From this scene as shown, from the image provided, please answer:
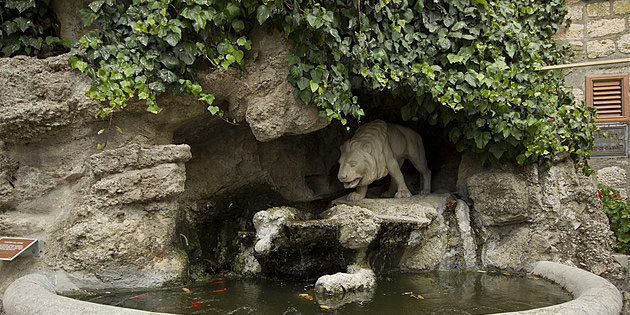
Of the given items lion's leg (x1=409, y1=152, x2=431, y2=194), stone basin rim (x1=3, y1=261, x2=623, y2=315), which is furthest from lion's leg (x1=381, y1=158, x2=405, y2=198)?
stone basin rim (x1=3, y1=261, x2=623, y2=315)

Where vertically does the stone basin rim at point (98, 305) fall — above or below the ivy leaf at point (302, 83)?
below

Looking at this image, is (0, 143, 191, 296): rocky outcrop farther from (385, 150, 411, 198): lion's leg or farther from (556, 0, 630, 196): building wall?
(556, 0, 630, 196): building wall

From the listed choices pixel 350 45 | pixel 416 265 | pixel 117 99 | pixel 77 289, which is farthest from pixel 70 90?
pixel 416 265

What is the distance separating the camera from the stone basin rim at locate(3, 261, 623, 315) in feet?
7.21

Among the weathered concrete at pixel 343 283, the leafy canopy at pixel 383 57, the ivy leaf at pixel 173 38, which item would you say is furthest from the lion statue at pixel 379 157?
the ivy leaf at pixel 173 38

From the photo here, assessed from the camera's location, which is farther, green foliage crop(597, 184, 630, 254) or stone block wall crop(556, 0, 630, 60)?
stone block wall crop(556, 0, 630, 60)

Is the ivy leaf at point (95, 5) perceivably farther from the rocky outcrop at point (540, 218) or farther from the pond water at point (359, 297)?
the rocky outcrop at point (540, 218)

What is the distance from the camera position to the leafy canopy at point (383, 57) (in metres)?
3.35

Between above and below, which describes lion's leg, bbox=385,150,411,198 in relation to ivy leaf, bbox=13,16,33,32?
below

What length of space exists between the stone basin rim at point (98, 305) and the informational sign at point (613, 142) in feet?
9.11

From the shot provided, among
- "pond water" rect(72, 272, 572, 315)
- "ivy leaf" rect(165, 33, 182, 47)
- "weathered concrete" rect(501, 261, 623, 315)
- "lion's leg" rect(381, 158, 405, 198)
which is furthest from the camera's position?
"lion's leg" rect(381, 158, 405, 198)

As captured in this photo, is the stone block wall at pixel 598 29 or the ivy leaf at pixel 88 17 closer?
the ivy leaf at pixel 88 17

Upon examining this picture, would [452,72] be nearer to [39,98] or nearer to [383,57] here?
[383,57]

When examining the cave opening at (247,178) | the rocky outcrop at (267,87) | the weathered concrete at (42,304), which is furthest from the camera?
the cave opening at (247,178)
